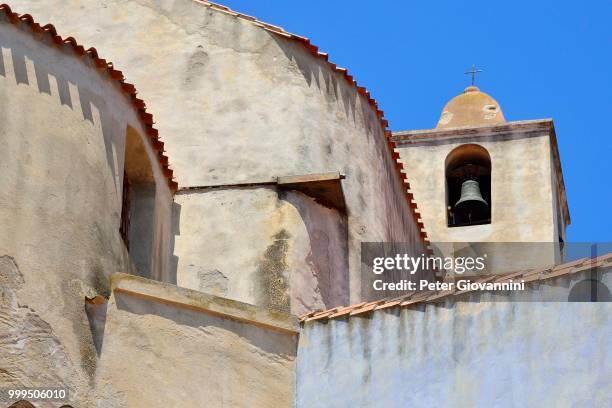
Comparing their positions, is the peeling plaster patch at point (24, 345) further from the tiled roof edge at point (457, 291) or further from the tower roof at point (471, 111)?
the tower roof at point (471, 111)

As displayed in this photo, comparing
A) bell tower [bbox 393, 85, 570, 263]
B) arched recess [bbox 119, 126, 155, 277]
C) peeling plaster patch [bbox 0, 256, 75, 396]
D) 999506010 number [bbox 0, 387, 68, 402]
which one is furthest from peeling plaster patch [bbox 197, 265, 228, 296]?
bell tower [bbox 393, 85, 570, 263]

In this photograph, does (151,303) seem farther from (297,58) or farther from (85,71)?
(297,58)

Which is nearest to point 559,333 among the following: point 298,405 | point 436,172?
point 298,405

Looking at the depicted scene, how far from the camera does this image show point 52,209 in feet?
45.6

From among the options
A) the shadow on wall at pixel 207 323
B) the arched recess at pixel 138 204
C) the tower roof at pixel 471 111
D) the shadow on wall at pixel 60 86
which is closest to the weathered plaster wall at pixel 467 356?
the shadow on wall at pixel 207 323

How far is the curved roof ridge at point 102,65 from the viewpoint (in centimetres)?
1424

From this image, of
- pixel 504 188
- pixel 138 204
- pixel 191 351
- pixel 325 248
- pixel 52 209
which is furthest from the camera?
pixel 504 188

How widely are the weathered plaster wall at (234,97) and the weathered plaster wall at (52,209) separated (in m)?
3.81

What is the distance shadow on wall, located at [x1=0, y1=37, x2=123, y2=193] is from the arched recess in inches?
26.0

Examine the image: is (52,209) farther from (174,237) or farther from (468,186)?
(468,186)

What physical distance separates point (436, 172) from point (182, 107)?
30.8ft

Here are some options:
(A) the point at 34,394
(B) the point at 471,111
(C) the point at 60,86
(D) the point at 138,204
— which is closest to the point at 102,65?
(C) the point at 60,86

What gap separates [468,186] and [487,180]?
2.19ft

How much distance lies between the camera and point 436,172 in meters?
27.8
